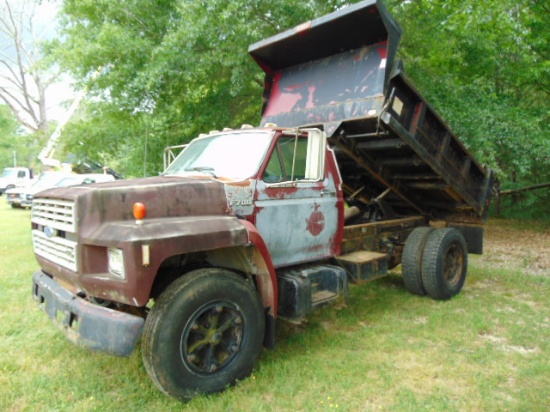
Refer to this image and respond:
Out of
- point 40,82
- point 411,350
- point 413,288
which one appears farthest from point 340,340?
point 40,82

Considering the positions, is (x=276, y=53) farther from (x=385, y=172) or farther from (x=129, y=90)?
(x=129, y=90)

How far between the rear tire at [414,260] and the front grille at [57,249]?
4.24 meters

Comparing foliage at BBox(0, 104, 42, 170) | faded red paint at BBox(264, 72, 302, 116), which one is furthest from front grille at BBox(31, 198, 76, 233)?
foliage at BBox(0, 104, 42, 170)

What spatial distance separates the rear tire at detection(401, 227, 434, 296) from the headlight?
4040 mm

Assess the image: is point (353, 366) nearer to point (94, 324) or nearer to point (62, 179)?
point (94, 324)

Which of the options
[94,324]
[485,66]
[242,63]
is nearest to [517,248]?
[485,66]

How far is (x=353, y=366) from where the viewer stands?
388 cm

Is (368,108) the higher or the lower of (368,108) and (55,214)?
the higher

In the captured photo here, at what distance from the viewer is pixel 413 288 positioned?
19.4ft

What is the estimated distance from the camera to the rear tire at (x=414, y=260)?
579 cm

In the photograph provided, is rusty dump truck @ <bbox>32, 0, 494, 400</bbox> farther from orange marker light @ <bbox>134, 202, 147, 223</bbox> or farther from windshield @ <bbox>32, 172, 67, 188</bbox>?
windshield @ <bbox>32, 172, 67, 188</bbox>

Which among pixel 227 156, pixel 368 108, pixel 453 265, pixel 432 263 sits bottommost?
pixel 453 265

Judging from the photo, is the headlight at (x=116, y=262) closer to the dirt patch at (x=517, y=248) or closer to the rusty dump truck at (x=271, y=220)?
the rusty dump truck at (x=271, y=220)

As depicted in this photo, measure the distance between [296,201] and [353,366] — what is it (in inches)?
64.5
